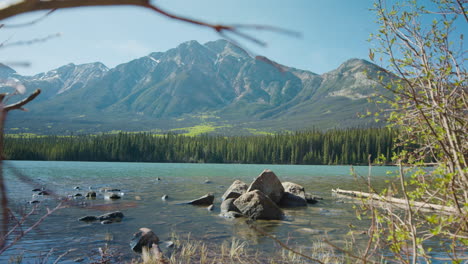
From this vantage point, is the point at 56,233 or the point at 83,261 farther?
the point at 56,233

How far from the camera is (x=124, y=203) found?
826 inches

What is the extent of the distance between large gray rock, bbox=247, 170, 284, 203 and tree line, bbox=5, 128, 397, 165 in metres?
97.5

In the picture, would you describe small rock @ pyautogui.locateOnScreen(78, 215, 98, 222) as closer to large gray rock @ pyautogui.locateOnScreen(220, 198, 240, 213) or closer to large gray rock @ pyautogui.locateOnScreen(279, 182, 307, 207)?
large gray rock @ pyautogui.locateOnScreen(220, 198, 240, 213)

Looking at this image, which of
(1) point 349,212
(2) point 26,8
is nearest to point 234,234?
(1) point 349,212

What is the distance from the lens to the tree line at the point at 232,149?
11581 cm

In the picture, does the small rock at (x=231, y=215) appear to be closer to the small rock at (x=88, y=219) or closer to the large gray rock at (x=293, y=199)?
the large gray rock at (x=293, y=199)

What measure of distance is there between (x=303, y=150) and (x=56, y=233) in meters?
120

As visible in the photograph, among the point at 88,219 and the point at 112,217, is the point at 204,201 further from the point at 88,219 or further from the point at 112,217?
the point at 88,219

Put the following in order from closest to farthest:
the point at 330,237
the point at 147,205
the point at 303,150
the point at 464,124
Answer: the point at 464,124 → the point at 330,237 → the point at 147,205 → the point at 303,150

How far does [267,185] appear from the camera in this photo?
2098 cm

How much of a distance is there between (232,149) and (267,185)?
115 metres

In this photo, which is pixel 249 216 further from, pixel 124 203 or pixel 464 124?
pixel 464 124

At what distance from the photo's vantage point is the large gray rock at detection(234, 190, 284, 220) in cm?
1648

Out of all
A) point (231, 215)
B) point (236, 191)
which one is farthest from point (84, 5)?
point (236, 191)
